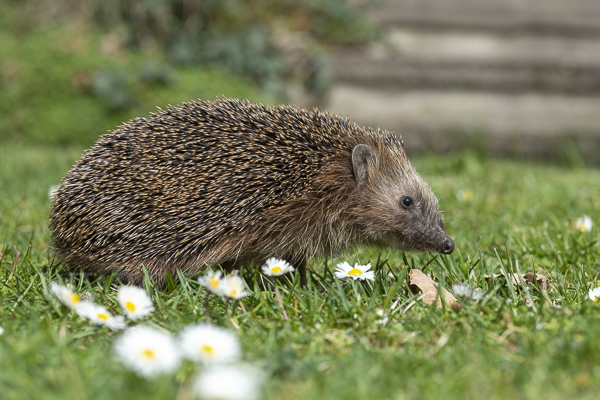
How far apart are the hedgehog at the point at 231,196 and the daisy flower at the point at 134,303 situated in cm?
78

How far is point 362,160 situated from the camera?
3961 millimetres

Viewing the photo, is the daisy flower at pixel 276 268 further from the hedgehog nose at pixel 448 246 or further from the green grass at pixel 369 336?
the hedgehog nose at pixel 448 246

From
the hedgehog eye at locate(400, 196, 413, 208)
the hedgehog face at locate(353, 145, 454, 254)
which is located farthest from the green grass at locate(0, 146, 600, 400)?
the hedgehog eye at locate(400, 196, 413, 208)

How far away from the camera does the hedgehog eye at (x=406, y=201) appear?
13.2ft

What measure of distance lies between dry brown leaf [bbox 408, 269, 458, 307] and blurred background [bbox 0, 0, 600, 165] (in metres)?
5.60

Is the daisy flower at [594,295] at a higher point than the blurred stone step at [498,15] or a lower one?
lower

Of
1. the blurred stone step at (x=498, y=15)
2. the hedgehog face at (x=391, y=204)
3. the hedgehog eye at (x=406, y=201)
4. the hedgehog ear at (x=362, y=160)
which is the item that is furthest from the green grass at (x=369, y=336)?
the blurred stone step at (x=498, y=15)

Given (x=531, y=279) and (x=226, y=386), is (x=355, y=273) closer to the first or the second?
(x=531, y=279)

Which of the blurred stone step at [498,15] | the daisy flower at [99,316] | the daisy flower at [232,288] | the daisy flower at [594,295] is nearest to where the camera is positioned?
the daisy flower at [99,316]

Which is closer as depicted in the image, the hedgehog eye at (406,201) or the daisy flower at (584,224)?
the hedgehog eye at (406,201)

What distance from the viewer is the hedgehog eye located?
13.2 feet

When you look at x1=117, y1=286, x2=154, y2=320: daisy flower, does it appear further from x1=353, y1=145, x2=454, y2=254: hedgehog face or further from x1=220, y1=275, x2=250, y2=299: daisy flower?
x1=353, y1=145, x2=454, y2=254: hedgehog face

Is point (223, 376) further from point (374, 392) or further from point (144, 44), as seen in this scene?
point (144, 44)

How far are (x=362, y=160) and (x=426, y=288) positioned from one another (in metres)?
1.08
